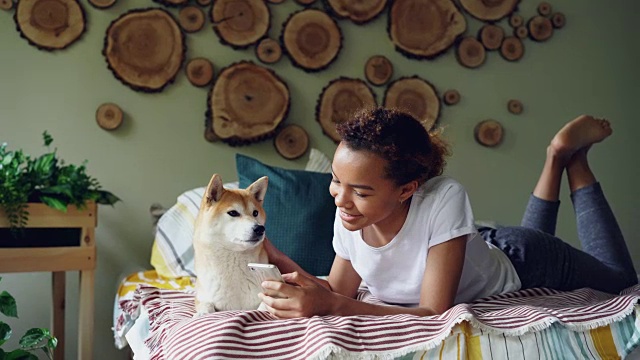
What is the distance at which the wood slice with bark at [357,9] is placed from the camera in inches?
103

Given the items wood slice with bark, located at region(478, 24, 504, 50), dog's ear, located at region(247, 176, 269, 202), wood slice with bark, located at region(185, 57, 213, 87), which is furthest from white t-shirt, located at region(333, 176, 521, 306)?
wood slice with bark, located at region(478, 24, 504, 50)

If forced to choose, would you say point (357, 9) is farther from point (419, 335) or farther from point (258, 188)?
point (419, 335)

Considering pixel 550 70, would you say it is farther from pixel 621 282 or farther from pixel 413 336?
pixel 413 336

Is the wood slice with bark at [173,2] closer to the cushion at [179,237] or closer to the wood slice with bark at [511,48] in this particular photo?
the cushion at [179,237]

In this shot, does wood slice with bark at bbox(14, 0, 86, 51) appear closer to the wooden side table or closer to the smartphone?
the wooden side table

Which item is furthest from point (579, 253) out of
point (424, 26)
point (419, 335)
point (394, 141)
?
point (424, 26)

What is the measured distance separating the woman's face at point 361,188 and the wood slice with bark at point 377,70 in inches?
60.3

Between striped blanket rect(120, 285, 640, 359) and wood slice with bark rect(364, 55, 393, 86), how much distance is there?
1.70m

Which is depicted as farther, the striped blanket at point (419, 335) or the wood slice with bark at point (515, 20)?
the wood slice with bark at point (515, 20)

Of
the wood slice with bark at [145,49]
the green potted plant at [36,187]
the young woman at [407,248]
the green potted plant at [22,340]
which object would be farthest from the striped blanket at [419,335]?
the wood slice with bark at [145,49]

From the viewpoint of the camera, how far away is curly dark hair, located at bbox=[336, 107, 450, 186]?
116cm

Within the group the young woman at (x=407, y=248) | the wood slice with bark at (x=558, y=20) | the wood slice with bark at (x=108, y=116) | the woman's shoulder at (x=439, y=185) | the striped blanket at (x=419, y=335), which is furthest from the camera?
the wood slice with bark at (x=558, y=20)

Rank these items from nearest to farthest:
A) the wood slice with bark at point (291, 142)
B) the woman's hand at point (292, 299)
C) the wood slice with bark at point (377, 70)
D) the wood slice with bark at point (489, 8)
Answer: the woman's hand at point (292, 299)
the wood slice with bark at point (291, 142)
the wood slice with bark at point (377, 70)
the wood slice with bark at point (489, 8)

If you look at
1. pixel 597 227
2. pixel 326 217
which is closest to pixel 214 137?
pixel 326 217
